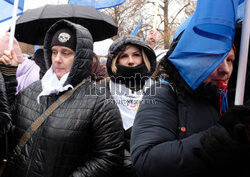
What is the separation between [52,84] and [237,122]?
1.37 meters

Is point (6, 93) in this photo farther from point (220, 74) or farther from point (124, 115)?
point (220, 74)

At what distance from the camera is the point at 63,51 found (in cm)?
190

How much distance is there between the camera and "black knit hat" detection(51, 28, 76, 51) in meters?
1.87

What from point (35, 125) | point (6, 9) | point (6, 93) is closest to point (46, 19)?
point (6, 9)

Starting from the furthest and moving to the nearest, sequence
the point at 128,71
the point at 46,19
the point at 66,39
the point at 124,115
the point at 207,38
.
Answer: the point at 46,19, the point at 128,71, the point at 124,115, the point at 66,39, the point at 207,38

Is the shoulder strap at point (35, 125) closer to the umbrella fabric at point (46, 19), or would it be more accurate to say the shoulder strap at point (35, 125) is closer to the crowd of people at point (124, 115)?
the crowd of people at point (124, 115)

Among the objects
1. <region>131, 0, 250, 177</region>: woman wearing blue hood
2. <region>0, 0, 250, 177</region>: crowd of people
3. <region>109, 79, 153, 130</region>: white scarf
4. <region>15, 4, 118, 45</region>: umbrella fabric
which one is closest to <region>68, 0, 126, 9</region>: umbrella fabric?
<region>15, 4, 118, 45</region>: umbrella fabric

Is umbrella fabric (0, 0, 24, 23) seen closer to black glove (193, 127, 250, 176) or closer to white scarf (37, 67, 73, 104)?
A: white scarf (37, 67, 73, 104)

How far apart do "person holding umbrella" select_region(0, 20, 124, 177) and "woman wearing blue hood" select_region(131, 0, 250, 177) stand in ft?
1.82

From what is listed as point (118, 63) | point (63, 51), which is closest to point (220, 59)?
point (63, 51)

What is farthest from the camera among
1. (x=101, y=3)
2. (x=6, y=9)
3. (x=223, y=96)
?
(x=101, y=3)

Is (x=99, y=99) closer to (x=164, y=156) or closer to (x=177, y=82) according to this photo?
(x=177, y=82)

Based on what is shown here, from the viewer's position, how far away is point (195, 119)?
1.04 metres

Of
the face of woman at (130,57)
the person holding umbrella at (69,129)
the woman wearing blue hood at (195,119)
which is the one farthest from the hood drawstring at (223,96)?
the face of woman at (130,57)
